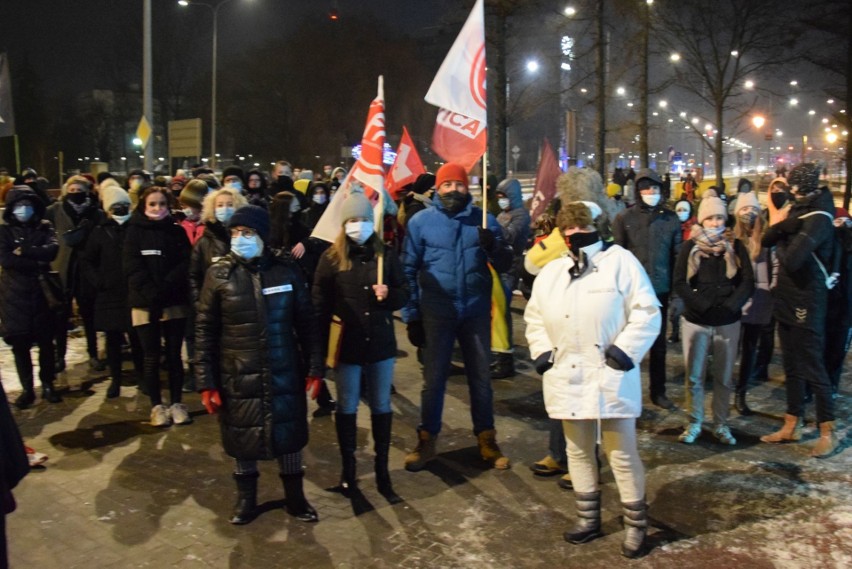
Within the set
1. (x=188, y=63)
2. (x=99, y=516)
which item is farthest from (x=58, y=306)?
(x=188, y=63)

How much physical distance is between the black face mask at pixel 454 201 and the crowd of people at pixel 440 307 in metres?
0.02

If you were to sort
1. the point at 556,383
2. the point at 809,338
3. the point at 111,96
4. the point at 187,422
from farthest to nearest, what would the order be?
the point at 111,96
the point at 187,422
the point at 809,338
the point at 556,383

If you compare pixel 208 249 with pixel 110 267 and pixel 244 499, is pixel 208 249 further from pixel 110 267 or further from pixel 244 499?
pixel 244 499

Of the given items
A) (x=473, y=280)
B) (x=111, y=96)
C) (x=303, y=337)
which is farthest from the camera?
(x=111, y=96)

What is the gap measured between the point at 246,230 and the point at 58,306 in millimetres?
3649

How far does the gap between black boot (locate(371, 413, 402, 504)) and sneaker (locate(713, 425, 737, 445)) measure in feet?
9.06

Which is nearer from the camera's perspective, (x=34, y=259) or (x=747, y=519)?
(x=747, y=519)

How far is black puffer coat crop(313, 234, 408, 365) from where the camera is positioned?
17.5ft

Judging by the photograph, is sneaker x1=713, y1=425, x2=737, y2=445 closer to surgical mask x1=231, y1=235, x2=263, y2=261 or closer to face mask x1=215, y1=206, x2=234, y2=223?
surgical mask x1=231, y1=235, x2=263, y2=261

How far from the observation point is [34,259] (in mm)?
7379

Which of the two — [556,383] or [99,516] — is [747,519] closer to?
[556,383]

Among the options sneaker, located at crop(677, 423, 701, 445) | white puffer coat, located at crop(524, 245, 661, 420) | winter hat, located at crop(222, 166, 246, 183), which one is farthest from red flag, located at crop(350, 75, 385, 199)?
winter hat, located at crop(222, 166, 246, 183)

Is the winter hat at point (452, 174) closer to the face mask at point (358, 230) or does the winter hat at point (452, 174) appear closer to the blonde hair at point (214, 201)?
the face mask at point (358, 230)

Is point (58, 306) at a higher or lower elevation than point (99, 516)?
higher
